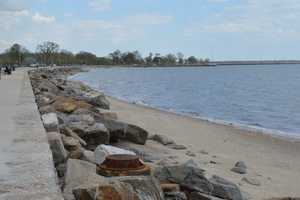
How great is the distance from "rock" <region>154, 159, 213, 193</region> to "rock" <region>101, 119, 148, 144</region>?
12.8 ft

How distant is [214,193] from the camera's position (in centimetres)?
581

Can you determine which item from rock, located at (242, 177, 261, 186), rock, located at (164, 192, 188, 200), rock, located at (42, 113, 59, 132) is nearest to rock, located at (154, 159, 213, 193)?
rock, located at (164, 192, 188, 200)

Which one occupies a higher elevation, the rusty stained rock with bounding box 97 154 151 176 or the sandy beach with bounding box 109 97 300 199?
the rusty stained rock with bounding box 97 154 151 176

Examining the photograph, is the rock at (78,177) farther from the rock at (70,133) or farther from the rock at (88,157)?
A: the rock at (70,133)

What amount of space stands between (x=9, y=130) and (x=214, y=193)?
297 centimetres

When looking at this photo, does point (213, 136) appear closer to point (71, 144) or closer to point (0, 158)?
point (71, 144)

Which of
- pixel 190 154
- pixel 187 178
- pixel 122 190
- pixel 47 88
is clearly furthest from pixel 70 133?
pixel 47 88

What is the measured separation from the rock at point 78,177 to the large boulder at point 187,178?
106cm

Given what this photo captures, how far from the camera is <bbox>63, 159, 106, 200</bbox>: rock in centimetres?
423

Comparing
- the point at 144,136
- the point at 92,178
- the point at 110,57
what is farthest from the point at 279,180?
the point at 110,57

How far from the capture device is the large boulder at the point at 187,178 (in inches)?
223

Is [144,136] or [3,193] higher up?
[3,193]

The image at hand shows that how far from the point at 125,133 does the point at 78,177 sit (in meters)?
5.29

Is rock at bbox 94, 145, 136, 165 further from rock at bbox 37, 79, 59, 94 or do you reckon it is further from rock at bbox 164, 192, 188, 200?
rock at bbox 37, 79, 59, 94
